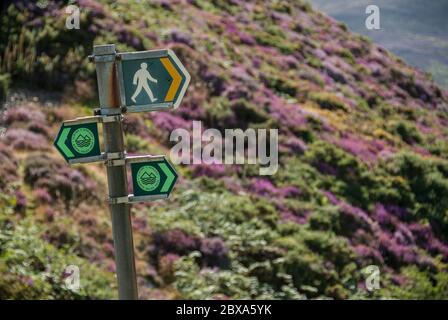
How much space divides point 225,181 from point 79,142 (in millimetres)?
10857

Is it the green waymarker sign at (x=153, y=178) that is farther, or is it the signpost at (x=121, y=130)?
the green waymarker sign at (x=153, y=178)

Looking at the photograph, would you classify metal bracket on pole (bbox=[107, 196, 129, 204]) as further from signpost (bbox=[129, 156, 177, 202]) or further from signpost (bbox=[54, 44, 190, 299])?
signpost (bbox=[129, 156, 177, 202])

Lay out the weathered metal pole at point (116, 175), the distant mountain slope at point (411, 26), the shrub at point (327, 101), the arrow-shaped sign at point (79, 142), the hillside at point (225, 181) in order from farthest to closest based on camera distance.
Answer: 1. the distant mountain slope at point (411, 26)
2. the shrub at point (327, 101)
3. the hillside at point (225, 181)
4. the arrow-shaped sign at point (79, 142)
5. the weathered metal pole at point (116, 175)

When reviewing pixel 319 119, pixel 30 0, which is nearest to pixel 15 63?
pixel 30 0

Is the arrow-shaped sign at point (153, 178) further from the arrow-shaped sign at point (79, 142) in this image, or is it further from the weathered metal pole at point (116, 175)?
the arrow-shaped sign at point (79, 142)

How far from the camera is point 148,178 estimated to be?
4398mm

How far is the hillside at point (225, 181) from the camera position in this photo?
37.0ft

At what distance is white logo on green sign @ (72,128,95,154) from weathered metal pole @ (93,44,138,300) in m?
0.12

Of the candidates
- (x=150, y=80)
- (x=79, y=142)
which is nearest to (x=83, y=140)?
(x=79, y=142)

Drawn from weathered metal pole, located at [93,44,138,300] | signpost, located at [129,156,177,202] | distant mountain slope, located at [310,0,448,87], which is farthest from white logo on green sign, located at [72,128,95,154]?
distant mountain slope, located at [310,0,448,87]

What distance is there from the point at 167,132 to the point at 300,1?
2002cm

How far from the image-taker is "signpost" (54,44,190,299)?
4.22 meters

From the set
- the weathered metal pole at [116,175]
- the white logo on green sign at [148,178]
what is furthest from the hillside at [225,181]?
the white logo on green sign at [148,178]

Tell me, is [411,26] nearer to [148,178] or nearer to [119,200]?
[148,178]
